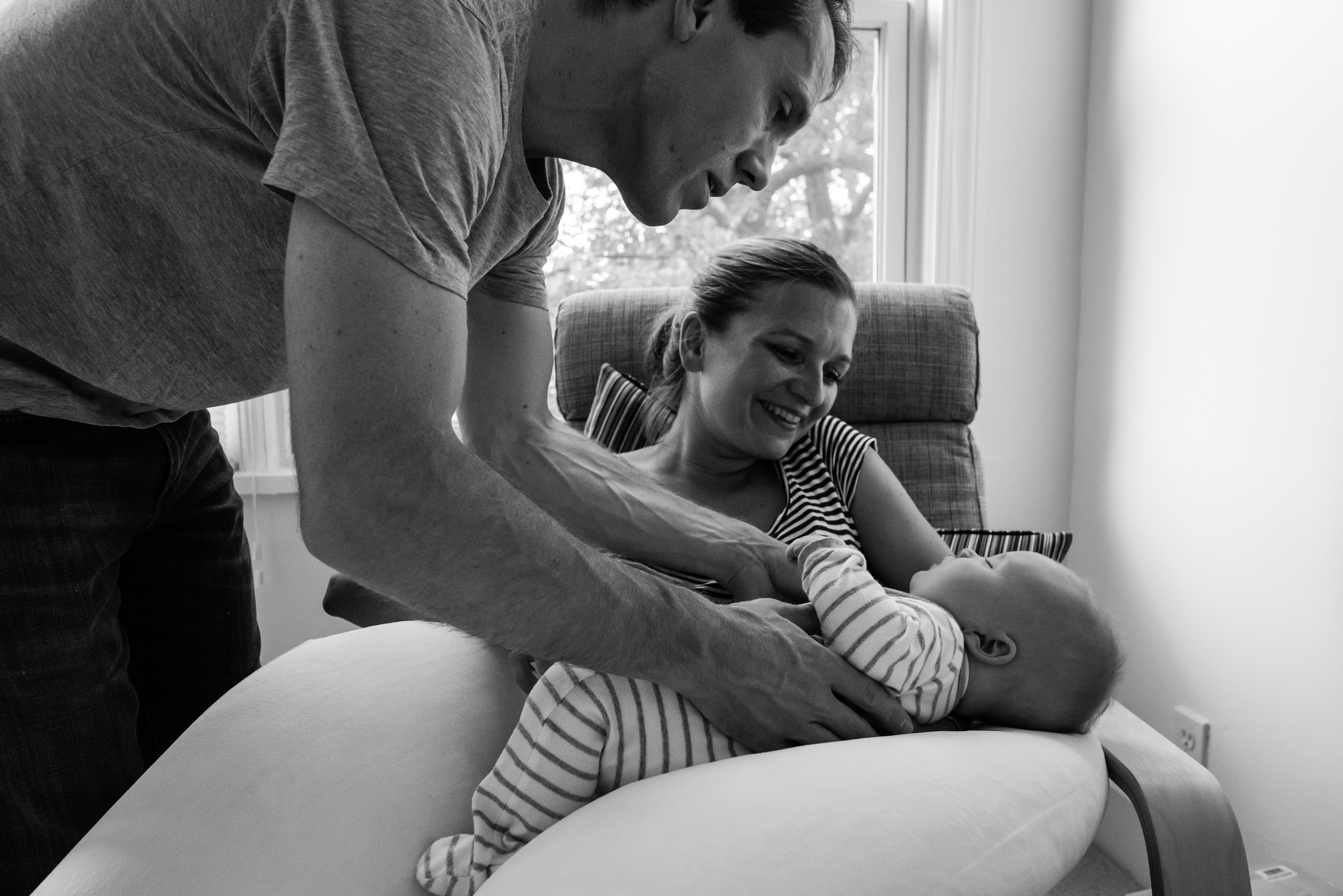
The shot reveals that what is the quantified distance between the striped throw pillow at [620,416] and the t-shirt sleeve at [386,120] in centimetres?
109

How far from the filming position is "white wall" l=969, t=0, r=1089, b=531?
2369 mm

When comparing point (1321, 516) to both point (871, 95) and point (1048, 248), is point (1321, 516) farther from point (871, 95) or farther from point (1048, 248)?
point (871, 95)

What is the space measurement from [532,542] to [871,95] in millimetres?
2115

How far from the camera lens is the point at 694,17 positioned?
91 centimetres

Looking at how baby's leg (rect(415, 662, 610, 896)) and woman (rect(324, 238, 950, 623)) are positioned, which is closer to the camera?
baby's leg (rect(415, 662, 610, 896))

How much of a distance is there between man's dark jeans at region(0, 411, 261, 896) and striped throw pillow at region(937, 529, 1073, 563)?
3.61 feet

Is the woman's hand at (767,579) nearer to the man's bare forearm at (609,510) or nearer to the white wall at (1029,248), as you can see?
the man's bare forearm at (609,510)

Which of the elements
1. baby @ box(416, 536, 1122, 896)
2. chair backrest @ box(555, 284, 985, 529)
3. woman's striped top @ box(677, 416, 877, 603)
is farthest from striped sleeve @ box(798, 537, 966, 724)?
chair backrest @ box(555, 284, 985, 529)

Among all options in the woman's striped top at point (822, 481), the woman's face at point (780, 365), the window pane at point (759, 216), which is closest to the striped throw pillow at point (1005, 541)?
the woman's striped top at point (822, 481)

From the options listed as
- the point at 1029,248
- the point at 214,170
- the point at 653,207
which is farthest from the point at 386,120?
the point at 1029,248

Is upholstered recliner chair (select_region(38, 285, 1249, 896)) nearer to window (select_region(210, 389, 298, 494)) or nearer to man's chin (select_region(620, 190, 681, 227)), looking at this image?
man's chin (select_region(620, 190, 681, 227))

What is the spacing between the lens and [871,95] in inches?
101

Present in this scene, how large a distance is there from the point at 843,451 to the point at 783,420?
0.37ft

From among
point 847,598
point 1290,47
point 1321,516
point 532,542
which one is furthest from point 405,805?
point 1290,47
